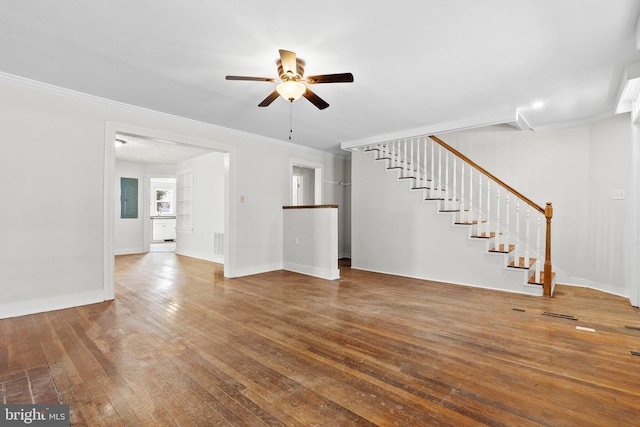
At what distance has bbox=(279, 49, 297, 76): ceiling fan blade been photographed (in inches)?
89.7

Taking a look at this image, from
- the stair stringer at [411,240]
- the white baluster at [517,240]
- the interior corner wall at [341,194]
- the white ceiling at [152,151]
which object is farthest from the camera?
the interior corner wall at [341,194]

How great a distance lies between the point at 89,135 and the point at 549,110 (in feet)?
19.4

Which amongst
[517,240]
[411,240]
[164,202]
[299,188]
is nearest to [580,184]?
[517,240]

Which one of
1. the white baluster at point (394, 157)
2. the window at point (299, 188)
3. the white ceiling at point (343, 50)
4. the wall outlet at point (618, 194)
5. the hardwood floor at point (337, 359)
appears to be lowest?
the hardwood floor at point (337, 359)

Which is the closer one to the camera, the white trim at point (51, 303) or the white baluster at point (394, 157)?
the white trim at point (51, 303)

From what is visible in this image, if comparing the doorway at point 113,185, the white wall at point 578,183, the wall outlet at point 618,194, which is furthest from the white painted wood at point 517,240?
the doorway at point 113,185

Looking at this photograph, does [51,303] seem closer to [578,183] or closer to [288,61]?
[288,61]

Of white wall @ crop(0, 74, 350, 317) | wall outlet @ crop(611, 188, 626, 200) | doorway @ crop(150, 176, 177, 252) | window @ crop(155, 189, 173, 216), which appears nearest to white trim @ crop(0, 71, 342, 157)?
white wall @ crop(0, 74, 350, 317)

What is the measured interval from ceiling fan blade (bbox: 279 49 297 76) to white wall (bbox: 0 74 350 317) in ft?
8.47

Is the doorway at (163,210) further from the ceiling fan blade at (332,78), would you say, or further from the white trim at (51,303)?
the ceiling fan blade at (332,78)

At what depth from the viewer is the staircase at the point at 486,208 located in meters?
4.12

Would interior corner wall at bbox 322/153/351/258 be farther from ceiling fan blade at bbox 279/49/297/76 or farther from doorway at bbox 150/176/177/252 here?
doorway at bbox 150/176/177/252

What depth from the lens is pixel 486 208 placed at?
16.8ft

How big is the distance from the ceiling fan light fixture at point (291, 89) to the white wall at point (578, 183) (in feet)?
10.8
